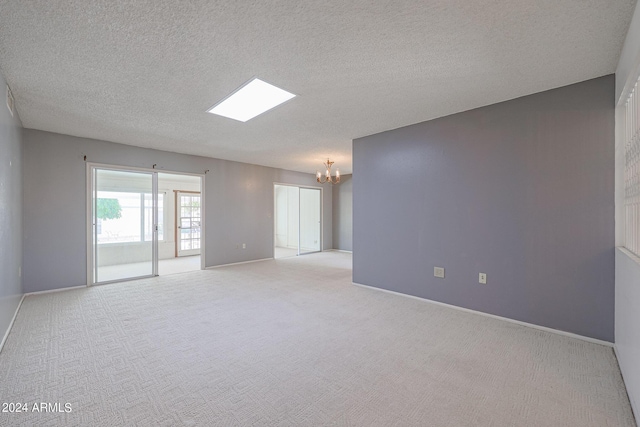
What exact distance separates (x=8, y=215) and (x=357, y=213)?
423 centimetres

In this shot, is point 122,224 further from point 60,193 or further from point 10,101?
point 10,101

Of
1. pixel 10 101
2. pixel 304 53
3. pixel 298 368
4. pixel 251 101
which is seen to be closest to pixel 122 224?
pixel 10 101

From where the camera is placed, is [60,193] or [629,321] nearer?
[629,321]

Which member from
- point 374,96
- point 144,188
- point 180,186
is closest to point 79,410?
point 374,96

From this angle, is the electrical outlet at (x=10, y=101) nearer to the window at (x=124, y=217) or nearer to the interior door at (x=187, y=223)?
the window at (x=124, y=217)

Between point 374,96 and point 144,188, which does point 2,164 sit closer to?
point 144,188

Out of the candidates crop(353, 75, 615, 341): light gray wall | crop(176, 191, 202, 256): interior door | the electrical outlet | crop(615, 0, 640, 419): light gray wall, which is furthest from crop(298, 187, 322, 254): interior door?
crop(615, 0, 640, 419): light gray wall

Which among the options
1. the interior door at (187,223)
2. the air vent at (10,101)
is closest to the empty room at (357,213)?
the air vent at (10,101)

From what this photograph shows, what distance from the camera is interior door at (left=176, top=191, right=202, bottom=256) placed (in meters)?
7.72

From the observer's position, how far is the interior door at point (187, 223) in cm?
772

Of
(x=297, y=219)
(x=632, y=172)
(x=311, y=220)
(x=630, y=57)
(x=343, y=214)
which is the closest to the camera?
(x=630, y=57)

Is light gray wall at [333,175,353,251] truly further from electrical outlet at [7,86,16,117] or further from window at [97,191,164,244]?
electrical outlet at [7,86,16,117]

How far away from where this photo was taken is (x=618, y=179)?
238 cm

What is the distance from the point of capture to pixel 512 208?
2.99 meters
